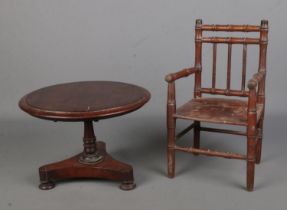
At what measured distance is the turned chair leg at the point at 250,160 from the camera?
351 cm

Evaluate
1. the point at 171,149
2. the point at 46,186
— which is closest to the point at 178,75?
the point at 171,149

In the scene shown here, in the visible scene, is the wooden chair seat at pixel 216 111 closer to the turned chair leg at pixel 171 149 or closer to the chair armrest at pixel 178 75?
the turned chair leg at pixel 171 149

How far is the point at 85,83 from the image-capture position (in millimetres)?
4160

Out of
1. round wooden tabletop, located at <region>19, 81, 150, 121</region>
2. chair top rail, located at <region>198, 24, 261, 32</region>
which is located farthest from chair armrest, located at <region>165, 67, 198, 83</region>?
chair top rail, located at <region>198, 24, 261, 32</region>

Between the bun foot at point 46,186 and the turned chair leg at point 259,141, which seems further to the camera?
the turned chair leg at point 259,141

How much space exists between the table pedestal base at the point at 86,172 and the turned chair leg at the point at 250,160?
79cm

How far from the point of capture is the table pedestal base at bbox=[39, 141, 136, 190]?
3719mm

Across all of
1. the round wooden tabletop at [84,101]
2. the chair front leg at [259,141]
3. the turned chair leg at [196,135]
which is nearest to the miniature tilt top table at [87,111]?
the round wooden tabletop at [84,101]

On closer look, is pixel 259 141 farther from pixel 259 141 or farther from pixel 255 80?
pixel 255 80

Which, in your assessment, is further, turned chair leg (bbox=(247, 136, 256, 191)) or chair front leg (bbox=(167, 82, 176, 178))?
chair front leg (bbox=(167, 82, 176, 178))

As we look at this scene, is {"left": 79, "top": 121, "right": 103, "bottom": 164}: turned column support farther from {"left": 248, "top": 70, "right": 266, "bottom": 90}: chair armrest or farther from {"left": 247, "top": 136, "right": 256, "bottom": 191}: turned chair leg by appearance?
{"left": 248, "top": 70, "right": 266, "bottom": 90}: chair armrest

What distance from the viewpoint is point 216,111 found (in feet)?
12.4

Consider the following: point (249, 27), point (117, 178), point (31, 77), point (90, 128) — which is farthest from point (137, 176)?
point (31, 77)

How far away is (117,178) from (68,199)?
37 centimetres
